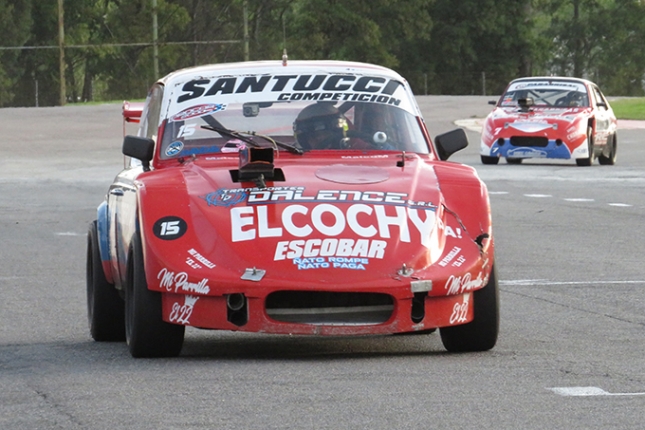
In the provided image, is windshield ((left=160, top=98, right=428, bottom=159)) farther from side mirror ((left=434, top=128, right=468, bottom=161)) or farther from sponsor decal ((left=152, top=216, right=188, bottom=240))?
sponsor decal ((left=152, top=216, right=188, bottom=240))

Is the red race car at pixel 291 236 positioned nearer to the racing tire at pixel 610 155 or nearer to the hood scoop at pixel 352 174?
the hood scoop at pixel 352 174

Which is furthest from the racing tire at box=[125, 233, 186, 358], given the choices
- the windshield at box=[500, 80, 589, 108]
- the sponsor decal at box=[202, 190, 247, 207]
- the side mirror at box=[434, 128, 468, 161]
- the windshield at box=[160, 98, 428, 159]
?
the windshield at box=[500, 80, 589, 108]

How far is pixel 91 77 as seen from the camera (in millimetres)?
92312

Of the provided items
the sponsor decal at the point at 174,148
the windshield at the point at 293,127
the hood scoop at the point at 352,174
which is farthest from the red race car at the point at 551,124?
the hood scoop at the point at 352,174

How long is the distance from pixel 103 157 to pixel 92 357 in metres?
26.6

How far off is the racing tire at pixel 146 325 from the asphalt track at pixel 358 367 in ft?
0.32

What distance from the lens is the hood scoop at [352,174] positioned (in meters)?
7.67

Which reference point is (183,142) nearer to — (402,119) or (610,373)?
(402,119)

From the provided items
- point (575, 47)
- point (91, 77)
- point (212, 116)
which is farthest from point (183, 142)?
point (575, 47)

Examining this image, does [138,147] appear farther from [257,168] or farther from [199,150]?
[257,168]

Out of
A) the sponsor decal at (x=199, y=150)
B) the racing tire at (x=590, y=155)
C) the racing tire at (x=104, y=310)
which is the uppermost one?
the sponsor decal at (x=199, y=150)

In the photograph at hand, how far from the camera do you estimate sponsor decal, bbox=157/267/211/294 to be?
6949 mm

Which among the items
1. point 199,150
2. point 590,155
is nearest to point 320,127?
point 199,150

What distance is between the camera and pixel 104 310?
27.3 feet
